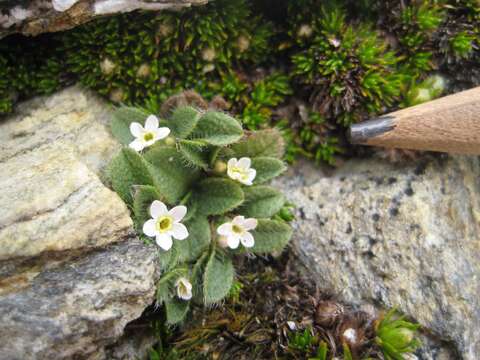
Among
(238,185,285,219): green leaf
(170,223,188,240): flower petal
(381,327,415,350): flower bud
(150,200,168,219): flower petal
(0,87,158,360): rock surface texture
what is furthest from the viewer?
(238,185,285,219): green leaf

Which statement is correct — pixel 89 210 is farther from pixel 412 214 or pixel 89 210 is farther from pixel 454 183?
pixel 454 183

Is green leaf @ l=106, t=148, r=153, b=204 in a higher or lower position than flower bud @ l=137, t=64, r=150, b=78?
lower

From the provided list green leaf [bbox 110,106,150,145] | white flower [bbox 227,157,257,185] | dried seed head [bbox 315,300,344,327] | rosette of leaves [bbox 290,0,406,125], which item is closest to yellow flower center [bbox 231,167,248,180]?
white flower [bbox 227,157,257,185]

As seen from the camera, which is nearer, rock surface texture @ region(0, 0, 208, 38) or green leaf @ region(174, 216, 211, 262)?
rock surface texture @ region(0, 0, 208, 38)

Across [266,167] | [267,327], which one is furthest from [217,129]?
[267,327]

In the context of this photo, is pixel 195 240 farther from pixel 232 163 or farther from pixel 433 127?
pixel 433 127

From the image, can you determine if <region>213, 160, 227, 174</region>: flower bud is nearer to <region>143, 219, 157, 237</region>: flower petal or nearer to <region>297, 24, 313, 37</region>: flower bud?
<region>143, 219, 157, 237</region>: flower petal

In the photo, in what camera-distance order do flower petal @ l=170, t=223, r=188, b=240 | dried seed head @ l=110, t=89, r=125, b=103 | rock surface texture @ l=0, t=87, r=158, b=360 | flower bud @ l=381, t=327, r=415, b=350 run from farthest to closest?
dried seed head @ l=110, t=89, r=125, b=103
flower bud @ l=381, t=327, r=415, b=350
flower petal @ l=170, t=223, r=188, b=240
rock surface texture @ l=0, t=87, r=158, b=360
